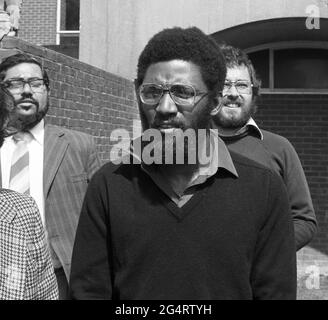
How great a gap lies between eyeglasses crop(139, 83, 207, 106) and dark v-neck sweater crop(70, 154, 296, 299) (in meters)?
0.26

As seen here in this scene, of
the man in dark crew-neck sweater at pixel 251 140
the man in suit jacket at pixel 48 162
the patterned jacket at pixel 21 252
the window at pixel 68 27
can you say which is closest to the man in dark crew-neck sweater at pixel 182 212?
the patterned jacket at pixel 21 252

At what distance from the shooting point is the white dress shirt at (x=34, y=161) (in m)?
3.14

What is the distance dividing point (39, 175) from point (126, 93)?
12.2ft

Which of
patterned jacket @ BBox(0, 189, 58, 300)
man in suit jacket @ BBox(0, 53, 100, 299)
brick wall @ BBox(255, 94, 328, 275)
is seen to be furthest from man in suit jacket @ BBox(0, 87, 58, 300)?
brick wall @ BBox(255, 94, 328, 275)

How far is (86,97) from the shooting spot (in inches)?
224

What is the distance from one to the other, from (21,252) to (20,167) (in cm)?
131

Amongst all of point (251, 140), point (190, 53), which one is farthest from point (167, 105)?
point (251, 140)

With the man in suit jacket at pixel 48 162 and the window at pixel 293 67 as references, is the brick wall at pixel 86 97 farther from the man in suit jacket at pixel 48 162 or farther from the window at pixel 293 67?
the window at pixel 293 67

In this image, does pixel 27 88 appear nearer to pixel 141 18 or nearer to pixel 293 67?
pixel 141 18

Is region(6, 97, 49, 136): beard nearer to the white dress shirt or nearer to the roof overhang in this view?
the white dress shirt

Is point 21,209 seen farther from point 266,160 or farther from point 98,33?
point 98,33

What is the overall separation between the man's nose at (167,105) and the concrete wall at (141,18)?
15.1ft

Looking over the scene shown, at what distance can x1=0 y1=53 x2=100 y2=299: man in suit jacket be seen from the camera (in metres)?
3.12
